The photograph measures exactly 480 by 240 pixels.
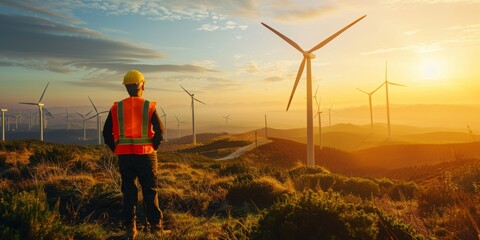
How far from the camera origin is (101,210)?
369 inches

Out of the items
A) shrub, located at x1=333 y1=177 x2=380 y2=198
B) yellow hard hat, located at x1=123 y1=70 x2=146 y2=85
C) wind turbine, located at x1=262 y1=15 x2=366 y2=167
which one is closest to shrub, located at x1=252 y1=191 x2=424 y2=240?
yellow hard hat, located at x1=123 y1=70 x2=146 y2=85

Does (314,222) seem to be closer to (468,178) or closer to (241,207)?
(241,207)

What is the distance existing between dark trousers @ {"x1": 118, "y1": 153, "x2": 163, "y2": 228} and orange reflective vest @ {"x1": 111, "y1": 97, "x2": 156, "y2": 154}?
0.52 ft

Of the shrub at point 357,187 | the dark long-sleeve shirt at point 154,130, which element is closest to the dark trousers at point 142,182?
the dark long-sleeve shirt at point 154,130

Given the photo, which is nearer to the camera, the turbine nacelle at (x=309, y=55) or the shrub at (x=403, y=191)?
the shrub at (x=403, y=191)

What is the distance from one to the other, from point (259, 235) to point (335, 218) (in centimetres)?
96

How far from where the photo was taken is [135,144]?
7.56 meters

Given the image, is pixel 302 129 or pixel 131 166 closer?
pixel 131 166

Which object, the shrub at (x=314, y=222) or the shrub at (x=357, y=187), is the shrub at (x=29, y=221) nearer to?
the shrub at (x=314, y=222)

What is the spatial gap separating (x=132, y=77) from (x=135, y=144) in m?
1.26

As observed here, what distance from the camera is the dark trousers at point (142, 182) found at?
7.60m

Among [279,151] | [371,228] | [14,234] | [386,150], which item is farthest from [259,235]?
[386,150]

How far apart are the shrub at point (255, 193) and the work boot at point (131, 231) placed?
3.68 m

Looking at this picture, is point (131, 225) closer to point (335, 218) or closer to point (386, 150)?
point (335, 218)
